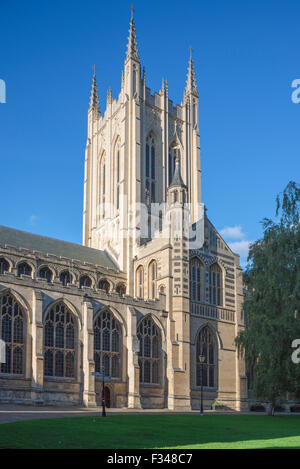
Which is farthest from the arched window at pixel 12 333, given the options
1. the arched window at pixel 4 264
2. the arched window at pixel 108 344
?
the arched window at pixel 4 264

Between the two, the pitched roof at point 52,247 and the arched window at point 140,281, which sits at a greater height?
the pitched roof at point 52,247

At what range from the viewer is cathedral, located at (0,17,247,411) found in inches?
1499

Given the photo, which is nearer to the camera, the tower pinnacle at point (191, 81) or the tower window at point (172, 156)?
the tower window at point (172, 156)

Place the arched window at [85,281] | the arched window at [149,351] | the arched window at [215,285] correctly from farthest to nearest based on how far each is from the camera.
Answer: the arched window at [85,281], the arched window at [215,285], the arched window at [149,351]

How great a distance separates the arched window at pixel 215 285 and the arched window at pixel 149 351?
6.92 m

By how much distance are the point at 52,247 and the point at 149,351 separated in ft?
45.1

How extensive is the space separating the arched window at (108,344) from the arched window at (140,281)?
7808 millimetres

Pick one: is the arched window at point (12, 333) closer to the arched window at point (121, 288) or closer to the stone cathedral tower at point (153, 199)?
the stone cathedral tower at point (153, 199)

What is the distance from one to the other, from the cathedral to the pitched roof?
0.15 meters

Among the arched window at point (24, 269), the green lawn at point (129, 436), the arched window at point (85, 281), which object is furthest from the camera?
the arched window at point (85, 281)

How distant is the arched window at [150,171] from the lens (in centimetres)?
6088

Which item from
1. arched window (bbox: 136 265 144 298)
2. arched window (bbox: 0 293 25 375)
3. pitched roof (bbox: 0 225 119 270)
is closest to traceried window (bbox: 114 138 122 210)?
→ pitched roof (bbox: 0 225 119 270)

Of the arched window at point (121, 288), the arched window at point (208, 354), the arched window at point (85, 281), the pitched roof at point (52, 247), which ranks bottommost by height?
the arched window at point (208, 354)

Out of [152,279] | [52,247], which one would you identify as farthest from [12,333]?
[152,279]
